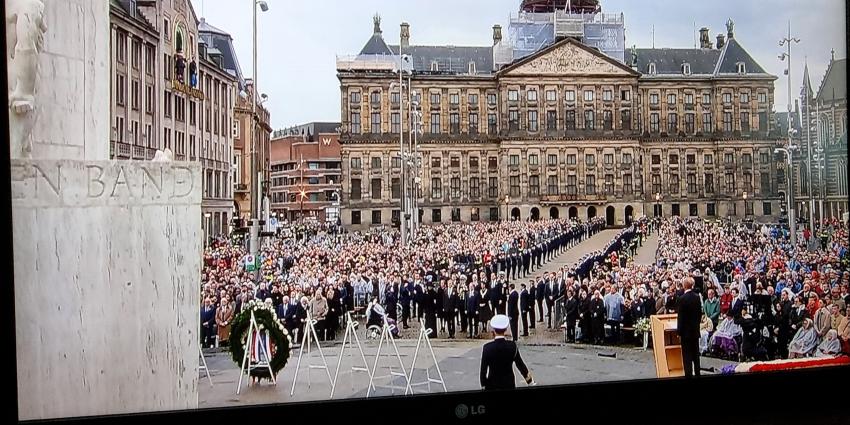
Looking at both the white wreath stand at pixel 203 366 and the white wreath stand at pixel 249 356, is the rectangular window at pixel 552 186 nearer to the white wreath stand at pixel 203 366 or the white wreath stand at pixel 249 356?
the white wreath stand at pixel 249 356

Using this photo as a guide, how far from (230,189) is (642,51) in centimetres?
266

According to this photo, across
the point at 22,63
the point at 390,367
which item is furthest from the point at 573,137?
the point at 22,63

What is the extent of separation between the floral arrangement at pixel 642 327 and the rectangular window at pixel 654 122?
1.35 meters

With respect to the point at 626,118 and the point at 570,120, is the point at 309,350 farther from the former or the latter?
the point at 626,118

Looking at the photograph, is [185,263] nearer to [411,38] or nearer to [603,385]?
[411,38]

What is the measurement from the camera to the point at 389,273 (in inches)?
184

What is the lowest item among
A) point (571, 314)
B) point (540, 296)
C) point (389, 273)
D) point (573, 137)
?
point (571, 314)

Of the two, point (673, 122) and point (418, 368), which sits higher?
point (673, 122)

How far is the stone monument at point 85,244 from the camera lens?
3703 millimetres

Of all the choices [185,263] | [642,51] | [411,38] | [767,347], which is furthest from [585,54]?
[185,263]

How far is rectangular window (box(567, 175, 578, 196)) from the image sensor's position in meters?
5.26

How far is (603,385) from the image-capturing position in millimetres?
4543

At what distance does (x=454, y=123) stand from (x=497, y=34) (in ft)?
2.15

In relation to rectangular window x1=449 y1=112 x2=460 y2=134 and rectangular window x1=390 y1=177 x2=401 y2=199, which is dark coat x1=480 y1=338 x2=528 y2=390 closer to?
rectangular window x1=390 y1=177 x2=401 y2=199
